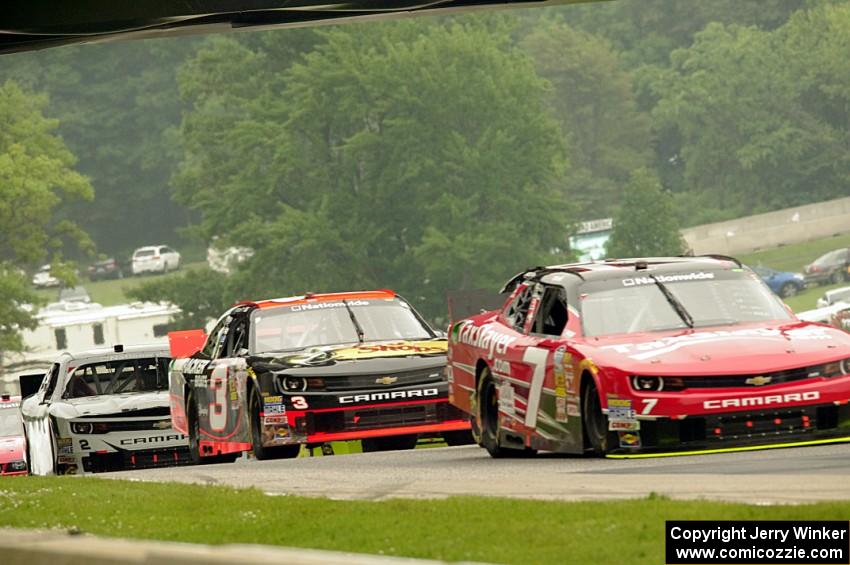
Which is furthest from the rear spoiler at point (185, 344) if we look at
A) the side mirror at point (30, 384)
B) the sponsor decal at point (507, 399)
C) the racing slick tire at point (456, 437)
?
the sponsor decal at point (507, 399)

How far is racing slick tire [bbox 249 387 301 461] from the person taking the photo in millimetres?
Answer: 18281

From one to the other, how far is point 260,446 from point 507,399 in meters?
3.65

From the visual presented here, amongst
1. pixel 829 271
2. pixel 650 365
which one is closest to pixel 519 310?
pixel 650 365

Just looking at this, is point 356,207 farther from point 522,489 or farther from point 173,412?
point 522,489

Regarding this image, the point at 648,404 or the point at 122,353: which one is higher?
the point at 648,404

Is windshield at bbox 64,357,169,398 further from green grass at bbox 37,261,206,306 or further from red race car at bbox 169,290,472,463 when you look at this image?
green grass at bbox 37,261,206,306

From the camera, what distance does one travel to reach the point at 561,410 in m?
14.3

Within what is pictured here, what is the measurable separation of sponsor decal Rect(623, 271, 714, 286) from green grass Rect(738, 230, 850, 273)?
98.9 meters

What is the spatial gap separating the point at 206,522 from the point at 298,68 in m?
93.6

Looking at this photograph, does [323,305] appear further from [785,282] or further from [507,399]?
[785,282]

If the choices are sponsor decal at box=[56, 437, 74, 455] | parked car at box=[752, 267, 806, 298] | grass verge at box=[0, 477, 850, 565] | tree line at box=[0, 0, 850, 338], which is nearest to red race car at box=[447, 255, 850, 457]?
grass verge at box=[0, 477, 850, 565]

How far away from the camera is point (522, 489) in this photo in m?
12.1

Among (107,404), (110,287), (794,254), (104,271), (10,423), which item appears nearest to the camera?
(107,404)

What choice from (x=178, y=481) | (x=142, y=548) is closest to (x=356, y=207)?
(x=178, y=481)
